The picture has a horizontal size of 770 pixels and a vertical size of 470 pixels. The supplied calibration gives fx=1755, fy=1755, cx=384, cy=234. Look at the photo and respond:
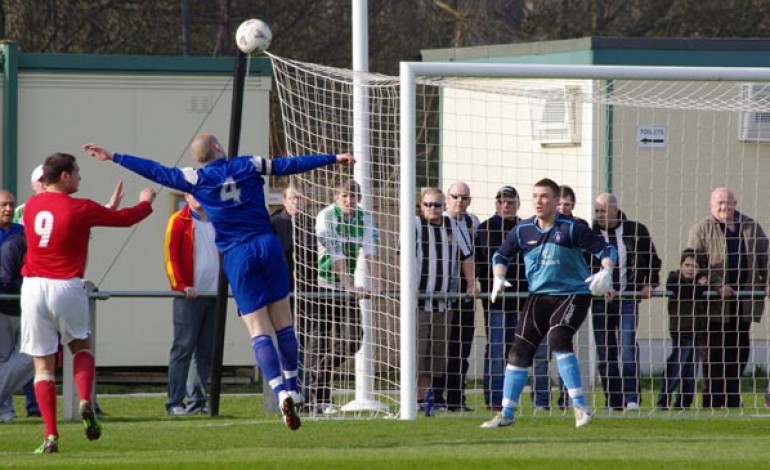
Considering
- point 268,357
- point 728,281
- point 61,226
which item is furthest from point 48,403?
point 728,281

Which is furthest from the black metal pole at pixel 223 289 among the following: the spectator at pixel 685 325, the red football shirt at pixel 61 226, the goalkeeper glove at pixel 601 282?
the spectator at pixel 685 325

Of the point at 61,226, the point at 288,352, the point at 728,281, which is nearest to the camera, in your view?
the point at 61,226

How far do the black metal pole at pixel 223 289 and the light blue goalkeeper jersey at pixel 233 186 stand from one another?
62.2 inches

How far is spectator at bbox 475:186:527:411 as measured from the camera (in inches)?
592

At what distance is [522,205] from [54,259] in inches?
275

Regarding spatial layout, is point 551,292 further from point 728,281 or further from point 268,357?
point 728,281

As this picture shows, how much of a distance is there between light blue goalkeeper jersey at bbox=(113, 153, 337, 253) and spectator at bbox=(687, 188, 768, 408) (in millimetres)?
4616

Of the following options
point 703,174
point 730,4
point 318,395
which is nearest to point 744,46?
point 703,174

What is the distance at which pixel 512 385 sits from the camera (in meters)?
12.9

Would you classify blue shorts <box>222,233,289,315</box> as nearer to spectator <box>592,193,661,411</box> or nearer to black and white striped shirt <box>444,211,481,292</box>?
black and white striped shirt <box>444,211,481,292</box>

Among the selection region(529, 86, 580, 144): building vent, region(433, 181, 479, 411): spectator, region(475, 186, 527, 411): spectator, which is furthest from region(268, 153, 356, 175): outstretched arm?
region(529, 86, 580, 144): building vent

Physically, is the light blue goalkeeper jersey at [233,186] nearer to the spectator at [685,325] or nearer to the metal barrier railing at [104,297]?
the metal barrier railing at [104,297]

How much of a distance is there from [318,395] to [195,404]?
1.08 metres

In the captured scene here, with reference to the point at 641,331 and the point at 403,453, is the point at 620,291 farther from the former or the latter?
the point at 403,453
